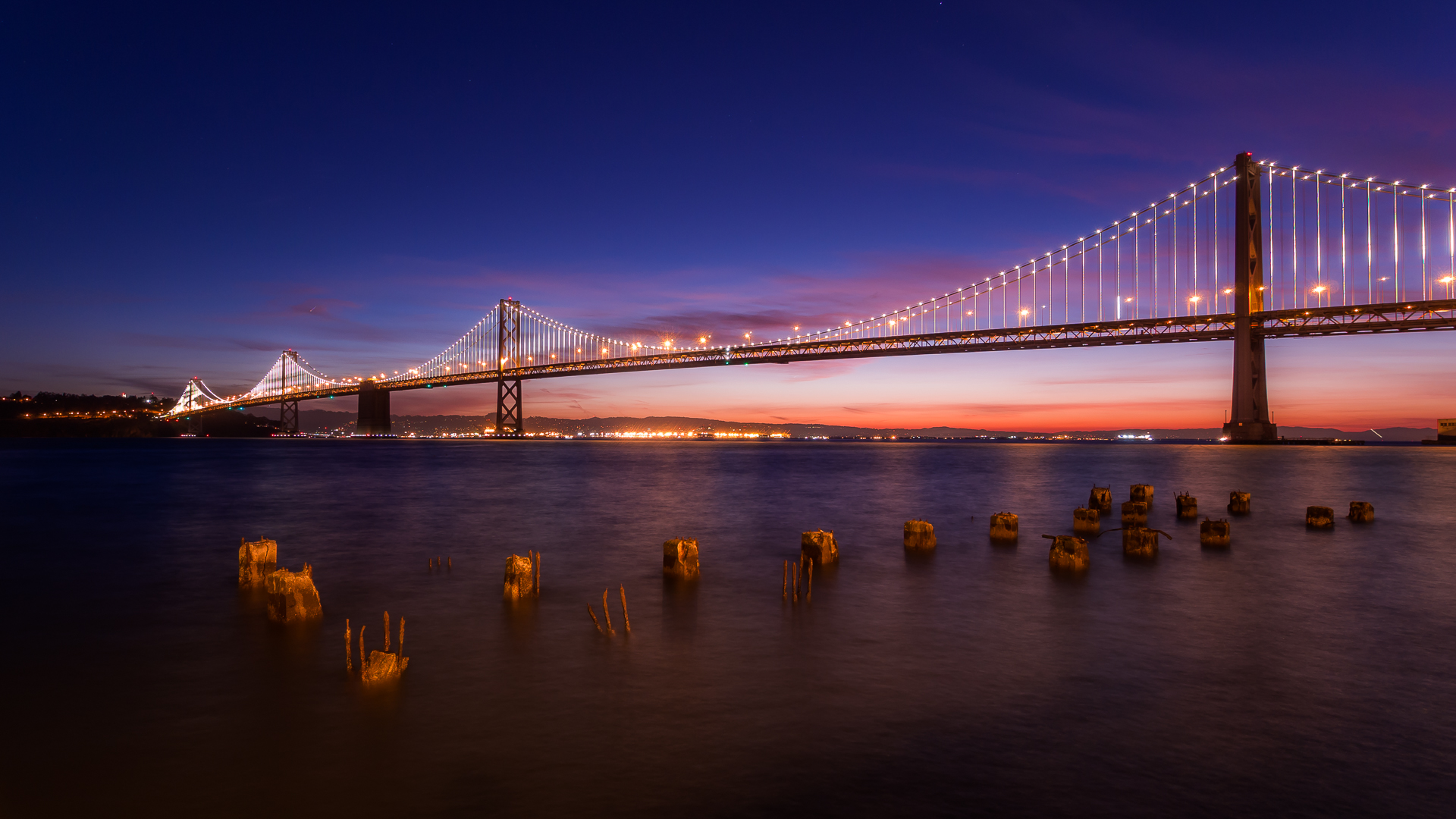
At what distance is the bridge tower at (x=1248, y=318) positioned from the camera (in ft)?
159

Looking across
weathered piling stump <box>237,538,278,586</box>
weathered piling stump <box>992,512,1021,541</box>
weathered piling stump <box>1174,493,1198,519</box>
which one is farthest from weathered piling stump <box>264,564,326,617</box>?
weathered piling stump <box>1174,493,1198,519</box>

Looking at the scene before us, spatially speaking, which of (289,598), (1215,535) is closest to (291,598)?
(289,598)

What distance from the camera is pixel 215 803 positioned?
416 cm

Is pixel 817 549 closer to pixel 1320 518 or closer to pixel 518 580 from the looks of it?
pixel 518 580

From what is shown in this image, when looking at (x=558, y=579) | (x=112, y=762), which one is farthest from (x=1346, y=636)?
(x=112, y=762)

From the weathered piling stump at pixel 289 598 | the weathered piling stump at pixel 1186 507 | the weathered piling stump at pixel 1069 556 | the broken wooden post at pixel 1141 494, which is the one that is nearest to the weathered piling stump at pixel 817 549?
the weathered piling stump at pixel 1069 556

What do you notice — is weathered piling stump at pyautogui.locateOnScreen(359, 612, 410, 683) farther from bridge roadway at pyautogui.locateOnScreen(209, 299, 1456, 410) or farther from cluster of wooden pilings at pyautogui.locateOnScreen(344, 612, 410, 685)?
bridge roadway at pyautogui.locateOnScreen(209, 299, 1456, 410)

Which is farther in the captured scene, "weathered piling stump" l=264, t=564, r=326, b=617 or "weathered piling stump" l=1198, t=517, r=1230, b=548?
"weathered piling stump" l=1198, t=517, r=1230, b=548

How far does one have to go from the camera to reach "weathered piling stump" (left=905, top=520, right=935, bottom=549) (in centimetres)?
1274

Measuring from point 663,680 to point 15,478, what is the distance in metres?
36.3

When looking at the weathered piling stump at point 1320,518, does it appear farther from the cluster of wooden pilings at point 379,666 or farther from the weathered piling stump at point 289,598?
the weathered piling stump at point 289,598

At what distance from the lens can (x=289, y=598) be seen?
24.9 feet

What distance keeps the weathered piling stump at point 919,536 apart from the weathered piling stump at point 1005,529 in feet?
3.92

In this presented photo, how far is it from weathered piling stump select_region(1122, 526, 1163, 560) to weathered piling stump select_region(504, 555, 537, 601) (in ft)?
28.0
